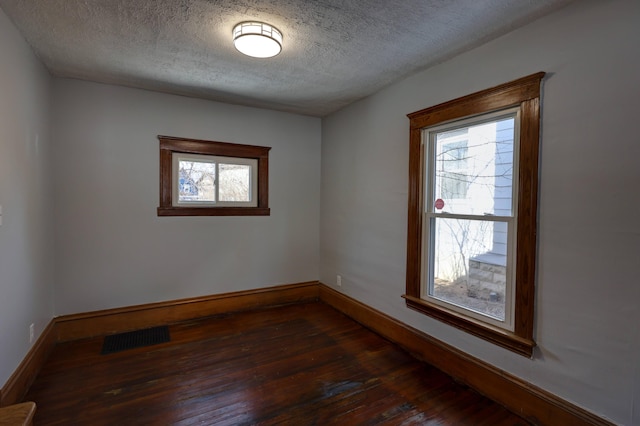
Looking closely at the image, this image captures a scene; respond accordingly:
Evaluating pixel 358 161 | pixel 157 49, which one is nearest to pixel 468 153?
pixel 358 161

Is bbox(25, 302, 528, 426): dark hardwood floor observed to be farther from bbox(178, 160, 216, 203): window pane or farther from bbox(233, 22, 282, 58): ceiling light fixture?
bbox(233, 22, 282, 58): ceiling light fixture

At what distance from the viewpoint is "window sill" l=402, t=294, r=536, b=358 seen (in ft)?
6.56

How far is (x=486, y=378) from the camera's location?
221cm

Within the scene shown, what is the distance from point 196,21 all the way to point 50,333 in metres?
2.98

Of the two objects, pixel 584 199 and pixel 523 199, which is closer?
pixel 584 199

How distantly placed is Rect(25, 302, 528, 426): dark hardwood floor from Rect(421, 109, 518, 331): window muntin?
66 centimetres

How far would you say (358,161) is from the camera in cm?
358

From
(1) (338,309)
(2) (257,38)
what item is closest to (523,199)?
(2) (257,38)

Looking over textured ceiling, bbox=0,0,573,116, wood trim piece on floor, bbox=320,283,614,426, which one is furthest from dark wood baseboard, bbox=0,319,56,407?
wood trim piece on floor, bbox=320,283,614,426

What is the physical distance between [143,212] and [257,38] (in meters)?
2.26

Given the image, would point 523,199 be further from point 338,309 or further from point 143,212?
point 143,212

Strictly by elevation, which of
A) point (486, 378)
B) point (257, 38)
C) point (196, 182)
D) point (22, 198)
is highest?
point (257, 38)

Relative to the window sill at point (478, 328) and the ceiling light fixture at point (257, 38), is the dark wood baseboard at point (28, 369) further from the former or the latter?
the window sill at point (478, 328)

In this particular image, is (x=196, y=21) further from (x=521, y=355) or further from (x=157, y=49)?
(x=521, y=355)
